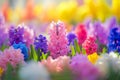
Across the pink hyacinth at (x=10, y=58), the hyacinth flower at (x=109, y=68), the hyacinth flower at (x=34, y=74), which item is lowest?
the hyacinth flower at (x=34, y=74)

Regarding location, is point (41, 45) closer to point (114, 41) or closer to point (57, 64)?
point (114, 41)

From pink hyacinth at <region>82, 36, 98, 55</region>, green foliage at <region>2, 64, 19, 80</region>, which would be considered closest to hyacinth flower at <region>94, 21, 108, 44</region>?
pink hyacinth at <region>82, 36, 98, 55</region>

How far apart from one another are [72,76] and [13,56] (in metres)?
0.26

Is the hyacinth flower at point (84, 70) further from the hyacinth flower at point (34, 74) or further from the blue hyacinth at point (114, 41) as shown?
the blue hyacinth at point (114, 41)

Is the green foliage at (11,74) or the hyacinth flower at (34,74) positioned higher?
the green foliage at (11,74)

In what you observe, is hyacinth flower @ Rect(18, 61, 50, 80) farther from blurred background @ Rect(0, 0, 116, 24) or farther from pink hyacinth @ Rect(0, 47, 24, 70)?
blurred background @ Rect(0, 0, 116, 24)

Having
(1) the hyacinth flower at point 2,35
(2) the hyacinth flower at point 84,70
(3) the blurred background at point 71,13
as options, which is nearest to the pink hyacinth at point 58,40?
(1) the hyacinth flower at point 2,35

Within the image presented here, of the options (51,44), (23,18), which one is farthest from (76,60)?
(23,18)

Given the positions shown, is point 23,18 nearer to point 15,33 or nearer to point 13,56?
point 15,33

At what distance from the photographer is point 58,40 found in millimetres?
1175

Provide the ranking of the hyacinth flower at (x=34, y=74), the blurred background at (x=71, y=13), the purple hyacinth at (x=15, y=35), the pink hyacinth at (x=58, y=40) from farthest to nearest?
the blurred background at (x=71, y=13)
the purple hyacinth at (x=15, y=35)
the pink hyacinth at (x=58, y=40)
the hyacinth flower at (x=34, y=74)

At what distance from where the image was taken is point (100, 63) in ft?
2.75

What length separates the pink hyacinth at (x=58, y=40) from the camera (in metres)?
1.18

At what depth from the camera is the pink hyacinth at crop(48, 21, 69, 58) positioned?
118 centimetres
